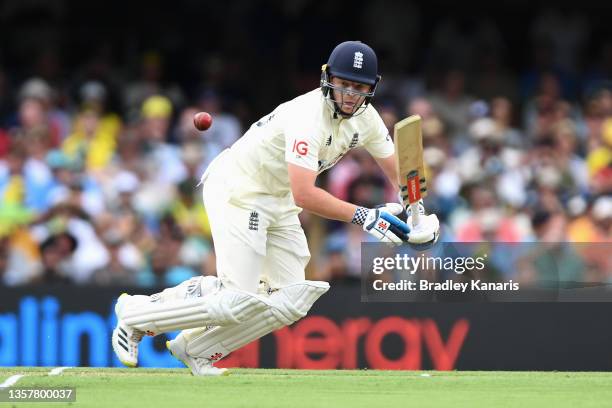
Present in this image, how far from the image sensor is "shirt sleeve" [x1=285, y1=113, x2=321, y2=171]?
7199mm

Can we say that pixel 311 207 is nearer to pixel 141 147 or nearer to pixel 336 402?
pixel 336 402

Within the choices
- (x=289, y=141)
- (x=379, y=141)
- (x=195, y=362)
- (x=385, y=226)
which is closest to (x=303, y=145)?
(x=289, y=141)

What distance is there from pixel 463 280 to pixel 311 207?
253cm

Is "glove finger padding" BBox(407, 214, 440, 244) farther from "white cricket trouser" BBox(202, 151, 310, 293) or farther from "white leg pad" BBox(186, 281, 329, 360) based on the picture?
"white cricket trouser" BBox(202, 151, 310, 293)

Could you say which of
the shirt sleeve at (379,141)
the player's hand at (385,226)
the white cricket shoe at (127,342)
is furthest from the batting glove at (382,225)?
the white cricket shoe at (127,342)

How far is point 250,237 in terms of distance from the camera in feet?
24.6

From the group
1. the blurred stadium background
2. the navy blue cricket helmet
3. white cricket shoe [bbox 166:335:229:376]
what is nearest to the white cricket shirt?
the navy blue cricket helmet

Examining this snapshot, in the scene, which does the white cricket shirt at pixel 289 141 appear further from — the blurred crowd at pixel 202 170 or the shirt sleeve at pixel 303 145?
the blurred crowd at pixel 202 170

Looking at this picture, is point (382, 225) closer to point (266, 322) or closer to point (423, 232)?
point (423, 232)

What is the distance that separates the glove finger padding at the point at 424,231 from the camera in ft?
23.8

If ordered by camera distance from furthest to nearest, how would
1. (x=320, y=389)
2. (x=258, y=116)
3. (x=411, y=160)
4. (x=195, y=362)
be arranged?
(x=258, y=116) < (x=195, y=362) < (x=411, y=160) < (x=320, y=389)

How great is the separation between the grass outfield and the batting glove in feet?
2.60

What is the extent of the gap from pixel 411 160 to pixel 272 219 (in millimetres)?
888

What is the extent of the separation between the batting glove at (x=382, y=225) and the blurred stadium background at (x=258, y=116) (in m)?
2.51
